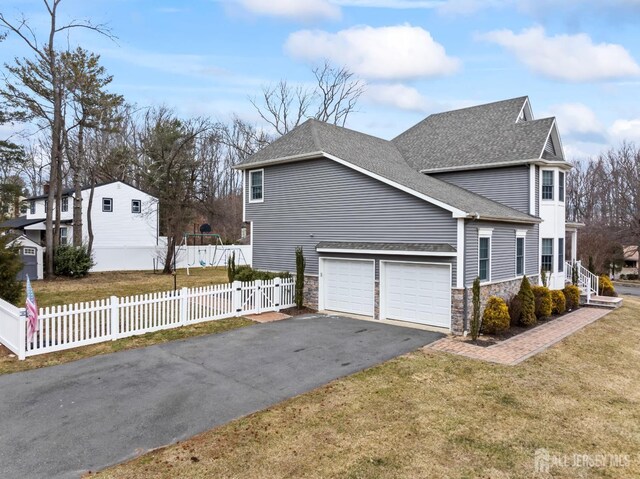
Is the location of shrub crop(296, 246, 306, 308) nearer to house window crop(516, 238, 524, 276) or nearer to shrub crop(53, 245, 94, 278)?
house window crop(516, 238, 524, 276)

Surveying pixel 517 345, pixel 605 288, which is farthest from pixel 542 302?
pixel 605 288

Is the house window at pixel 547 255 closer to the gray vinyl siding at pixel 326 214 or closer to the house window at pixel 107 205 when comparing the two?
the gray vinyl siding at pixel 326 214

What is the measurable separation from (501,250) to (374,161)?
5.65 meters

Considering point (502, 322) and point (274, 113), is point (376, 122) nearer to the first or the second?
point (274, 113)

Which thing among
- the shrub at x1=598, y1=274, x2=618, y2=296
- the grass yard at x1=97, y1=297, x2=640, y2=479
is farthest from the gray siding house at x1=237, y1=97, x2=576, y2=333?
the grass yard at x1=97, y1=297, x2=640, y2=479

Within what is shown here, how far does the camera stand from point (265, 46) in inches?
758

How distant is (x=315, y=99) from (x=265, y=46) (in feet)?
60.5

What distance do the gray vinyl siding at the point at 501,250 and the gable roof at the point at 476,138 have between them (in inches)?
127

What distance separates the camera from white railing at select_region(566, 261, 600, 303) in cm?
1798

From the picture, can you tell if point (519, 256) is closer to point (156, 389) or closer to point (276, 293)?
point (276, 293)

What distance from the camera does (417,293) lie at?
1238 cm

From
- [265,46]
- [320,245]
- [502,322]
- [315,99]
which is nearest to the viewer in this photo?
[502,322]

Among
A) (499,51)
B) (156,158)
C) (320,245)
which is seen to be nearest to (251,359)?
(320,245)

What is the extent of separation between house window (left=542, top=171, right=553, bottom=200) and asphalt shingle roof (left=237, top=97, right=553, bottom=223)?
1.37 m
